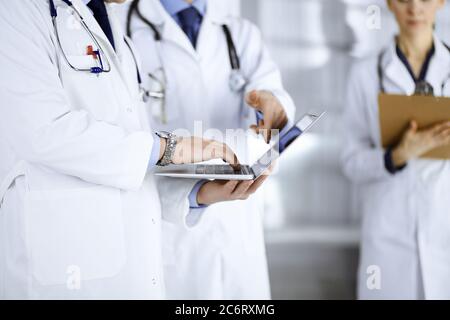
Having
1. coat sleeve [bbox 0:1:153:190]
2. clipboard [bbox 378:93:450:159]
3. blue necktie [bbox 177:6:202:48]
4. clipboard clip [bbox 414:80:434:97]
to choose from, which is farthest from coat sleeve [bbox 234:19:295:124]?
coat sleeve [bbox 0:1:153:190]

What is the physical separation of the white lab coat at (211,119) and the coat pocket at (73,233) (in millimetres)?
416

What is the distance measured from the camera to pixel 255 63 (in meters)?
1.50

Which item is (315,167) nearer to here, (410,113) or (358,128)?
(358,128)

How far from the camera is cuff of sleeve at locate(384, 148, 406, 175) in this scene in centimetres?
156

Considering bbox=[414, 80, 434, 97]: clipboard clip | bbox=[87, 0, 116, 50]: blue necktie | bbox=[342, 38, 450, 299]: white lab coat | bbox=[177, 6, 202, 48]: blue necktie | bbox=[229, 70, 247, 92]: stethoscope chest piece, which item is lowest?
bbox=[342, 38, 450, 299]: white lab coat

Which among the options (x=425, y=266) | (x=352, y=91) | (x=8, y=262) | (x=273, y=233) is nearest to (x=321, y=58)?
(x=352, y=91)

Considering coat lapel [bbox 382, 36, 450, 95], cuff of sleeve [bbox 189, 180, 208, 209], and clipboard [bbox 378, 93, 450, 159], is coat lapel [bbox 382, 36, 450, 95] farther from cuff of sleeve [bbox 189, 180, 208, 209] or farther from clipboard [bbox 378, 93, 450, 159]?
cuff of sleeve [bbox 189, 180, 208, 209]

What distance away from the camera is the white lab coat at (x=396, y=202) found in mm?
1544

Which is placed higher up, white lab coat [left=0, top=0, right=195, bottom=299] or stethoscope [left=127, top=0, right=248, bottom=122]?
stethoscope [left=127, top=0, right=248, bottom=122]

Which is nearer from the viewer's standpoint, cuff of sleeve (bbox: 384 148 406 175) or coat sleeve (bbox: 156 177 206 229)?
coat sleeve (bbox: 156 177 206 229)

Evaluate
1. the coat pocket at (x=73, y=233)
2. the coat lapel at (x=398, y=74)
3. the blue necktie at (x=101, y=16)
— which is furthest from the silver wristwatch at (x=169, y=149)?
the coat lapel at (x=398, y=74)

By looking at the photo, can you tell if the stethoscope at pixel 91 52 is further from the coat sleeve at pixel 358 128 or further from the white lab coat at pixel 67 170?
the coat sleeve at pixel 358 128

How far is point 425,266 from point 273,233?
66 cm
